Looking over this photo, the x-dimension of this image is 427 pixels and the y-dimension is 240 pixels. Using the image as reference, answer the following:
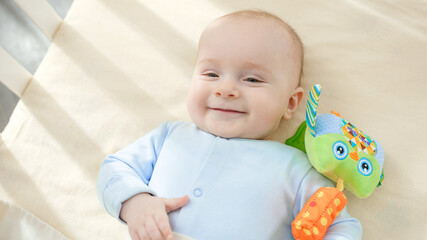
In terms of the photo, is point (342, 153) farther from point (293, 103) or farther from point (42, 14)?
point (42, 14)

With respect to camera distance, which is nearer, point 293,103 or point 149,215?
point 149,215

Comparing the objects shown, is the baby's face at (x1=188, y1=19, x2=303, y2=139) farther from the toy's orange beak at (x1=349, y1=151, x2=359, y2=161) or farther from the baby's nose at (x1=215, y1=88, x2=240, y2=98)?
the toy's orange beak at (x1=349, y1=151, x2=359, y2=161)

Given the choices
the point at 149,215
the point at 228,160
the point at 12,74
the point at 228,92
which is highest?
the point at 228,92

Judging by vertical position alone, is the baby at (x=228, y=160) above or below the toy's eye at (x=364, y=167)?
below

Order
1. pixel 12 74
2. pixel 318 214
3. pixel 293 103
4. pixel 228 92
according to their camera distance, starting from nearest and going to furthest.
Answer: pixel 318 214, pixel 228 92, pixel 293 103, pixel 12 74

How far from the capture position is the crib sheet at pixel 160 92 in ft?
3.51

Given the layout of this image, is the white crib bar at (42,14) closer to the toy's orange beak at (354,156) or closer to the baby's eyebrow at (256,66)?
the baby's eyebrow at (256,66)

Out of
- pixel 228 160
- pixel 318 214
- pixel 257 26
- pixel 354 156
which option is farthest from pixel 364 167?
pixel 257 26

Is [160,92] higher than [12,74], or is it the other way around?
[160,92]

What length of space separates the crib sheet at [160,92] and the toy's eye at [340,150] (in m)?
0.19

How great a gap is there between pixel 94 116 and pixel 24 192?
0.27 meters

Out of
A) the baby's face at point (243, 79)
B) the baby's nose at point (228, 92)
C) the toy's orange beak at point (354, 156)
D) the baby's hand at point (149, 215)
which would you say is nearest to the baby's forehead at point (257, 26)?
the baby's face at point (243, 79)

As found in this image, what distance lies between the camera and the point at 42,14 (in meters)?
1.27

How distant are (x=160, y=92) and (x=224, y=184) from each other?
420 mm
